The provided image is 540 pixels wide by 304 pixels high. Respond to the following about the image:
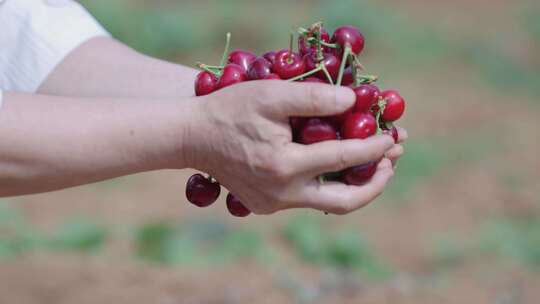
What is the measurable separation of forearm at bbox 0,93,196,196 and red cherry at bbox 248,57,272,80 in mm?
138

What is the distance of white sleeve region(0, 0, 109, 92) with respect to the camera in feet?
6.02

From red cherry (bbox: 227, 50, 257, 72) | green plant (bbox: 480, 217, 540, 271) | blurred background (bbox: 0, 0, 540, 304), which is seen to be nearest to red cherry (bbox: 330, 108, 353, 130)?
red cherry (bbox: 227, 50, 257, 72)

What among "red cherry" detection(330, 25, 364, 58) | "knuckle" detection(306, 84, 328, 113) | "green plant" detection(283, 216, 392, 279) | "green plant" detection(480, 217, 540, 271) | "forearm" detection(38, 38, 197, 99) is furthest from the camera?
"green plant" detection(480, 217, 540, 271)

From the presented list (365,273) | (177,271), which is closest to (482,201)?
(365,273)

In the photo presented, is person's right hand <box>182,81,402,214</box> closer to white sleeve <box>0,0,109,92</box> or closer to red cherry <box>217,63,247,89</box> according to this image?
red cherry <box>217,63,247,89</box>


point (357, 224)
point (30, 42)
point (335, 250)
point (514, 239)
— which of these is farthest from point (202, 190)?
point (514, 239)

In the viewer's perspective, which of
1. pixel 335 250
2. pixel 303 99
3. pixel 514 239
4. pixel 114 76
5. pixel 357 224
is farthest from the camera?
pixel 357 224

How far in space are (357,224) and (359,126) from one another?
2.40 meters

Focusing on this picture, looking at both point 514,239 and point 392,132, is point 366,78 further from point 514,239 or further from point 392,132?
point 514,239

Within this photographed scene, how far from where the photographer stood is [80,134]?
139 centimetres

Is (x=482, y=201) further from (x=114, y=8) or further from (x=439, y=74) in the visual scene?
(x=114, y=8)

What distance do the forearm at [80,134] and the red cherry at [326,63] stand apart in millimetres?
226

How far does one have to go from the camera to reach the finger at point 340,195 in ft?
4.48

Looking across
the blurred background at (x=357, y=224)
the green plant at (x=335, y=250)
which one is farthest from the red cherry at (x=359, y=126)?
the green plant at (x=335, y=250)
